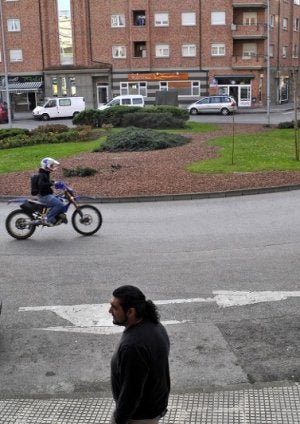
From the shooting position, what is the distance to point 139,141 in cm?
2578

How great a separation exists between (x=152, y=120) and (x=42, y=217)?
2503 cm

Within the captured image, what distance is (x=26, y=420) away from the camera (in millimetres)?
4973

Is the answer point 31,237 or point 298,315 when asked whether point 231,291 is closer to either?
point 298,315

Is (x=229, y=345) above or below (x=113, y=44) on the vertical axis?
below

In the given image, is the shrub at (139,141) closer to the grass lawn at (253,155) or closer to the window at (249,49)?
the grass lawn at (253,155)

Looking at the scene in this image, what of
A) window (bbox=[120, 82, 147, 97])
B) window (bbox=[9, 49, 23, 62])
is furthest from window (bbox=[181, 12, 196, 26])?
window (bbox=[9, 49, 23, 62])

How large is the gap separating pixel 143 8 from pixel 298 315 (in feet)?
182

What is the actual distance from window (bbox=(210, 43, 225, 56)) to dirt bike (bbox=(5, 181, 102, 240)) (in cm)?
4954

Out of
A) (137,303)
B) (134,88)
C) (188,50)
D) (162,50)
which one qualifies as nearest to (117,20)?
(162,50)

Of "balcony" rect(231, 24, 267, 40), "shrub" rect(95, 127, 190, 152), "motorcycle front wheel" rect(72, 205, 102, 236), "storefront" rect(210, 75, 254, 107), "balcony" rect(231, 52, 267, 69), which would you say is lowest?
"motorcycle front wheel" rect(72, 205, 102, 236)

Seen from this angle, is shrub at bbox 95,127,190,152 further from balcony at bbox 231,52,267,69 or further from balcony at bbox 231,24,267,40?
balcony at bbox 231,24,267,40

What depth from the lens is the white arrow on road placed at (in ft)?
22.9

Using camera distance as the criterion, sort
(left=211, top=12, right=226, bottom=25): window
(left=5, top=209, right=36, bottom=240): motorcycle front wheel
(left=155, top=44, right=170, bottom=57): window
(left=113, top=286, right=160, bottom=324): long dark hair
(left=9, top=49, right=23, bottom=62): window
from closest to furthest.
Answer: (left=113, top=286, right=160, bottom=324): long dark hair → (left=5, top=209, right=36, bottom=240): motorcycle front wheel → (left=211, top=12, right=226, bottom=25): window → (left=155, top=44, right=170, bottom=57): window → (left=9, top=49, right=23, bottom=62): window

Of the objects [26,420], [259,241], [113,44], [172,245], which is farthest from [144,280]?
Result: [113,44]
